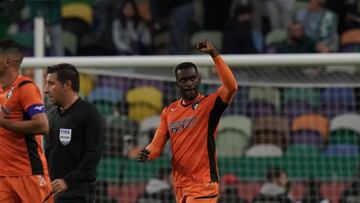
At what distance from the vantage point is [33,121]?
823cm

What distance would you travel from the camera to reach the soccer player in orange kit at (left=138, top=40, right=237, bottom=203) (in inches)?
348

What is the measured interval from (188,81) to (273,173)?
4.50 meters

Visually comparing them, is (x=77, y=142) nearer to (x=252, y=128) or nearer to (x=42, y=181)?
(x=42, y=181)

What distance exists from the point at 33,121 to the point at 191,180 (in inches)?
59.3

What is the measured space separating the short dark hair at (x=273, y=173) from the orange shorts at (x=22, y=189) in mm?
5003

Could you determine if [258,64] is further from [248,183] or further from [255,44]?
[255,44]

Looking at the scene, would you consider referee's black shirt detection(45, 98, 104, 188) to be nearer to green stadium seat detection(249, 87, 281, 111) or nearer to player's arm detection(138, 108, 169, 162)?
player's arm detection(138, 108, 169, 162)

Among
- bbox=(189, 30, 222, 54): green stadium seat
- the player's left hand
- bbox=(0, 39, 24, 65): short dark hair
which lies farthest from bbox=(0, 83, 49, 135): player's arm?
bbox=(189, 30, 222, 54): green stadium seat

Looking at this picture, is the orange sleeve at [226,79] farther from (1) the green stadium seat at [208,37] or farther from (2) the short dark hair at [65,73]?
(1) the green stadium seat at [208,37]

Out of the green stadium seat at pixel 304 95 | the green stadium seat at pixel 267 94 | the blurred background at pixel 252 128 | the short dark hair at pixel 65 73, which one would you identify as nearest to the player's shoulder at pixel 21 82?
the short dark hair at pixel 65 73

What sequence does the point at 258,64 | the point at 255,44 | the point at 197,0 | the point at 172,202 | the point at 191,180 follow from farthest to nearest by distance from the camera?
the point at 197,0
the point at 255,44
the point at 172,202
the point at 258,64
the point at 191,180

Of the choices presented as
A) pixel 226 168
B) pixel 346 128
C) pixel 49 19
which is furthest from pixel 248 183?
pixel 49 19

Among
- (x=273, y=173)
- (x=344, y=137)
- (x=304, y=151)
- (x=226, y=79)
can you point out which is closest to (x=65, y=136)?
(x=226, y=79)

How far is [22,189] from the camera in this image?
843 cm
